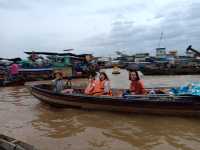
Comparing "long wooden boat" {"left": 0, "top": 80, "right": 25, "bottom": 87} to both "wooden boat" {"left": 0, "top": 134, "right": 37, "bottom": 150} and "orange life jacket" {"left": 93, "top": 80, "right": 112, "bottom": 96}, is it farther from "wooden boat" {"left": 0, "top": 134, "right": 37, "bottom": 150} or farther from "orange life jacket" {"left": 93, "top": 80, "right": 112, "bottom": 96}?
"wooden boat" {"left": 0, "top": 134, "right": 37, "bottom": 150}

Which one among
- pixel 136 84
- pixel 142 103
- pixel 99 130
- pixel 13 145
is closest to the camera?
pixel 13 145

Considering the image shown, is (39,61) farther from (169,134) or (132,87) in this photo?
(169,134)

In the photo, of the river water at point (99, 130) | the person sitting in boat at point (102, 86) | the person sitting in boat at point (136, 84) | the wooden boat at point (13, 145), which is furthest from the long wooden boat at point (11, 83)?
the wooden boat at point (13, 145)

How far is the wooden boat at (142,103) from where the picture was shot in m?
7.49

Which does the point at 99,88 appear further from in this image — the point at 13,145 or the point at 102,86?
the point at 13,145

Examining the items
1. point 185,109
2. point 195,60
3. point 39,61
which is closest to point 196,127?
point 185,109

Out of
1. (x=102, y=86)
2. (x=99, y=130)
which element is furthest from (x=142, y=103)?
(x=102, y=86)

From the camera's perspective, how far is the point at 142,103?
26.2 feet

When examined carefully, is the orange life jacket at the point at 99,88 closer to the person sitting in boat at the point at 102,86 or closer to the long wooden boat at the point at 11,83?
the person sitting in boat at the point at 102,86

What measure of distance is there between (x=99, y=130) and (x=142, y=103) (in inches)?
63.1

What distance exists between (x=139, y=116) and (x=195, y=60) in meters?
33.9

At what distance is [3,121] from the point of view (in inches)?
343

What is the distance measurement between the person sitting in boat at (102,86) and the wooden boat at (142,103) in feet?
1.97

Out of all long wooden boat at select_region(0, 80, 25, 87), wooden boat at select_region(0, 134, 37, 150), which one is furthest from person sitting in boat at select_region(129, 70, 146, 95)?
long wooden boat at select_region(0, 80, 25, 87)
